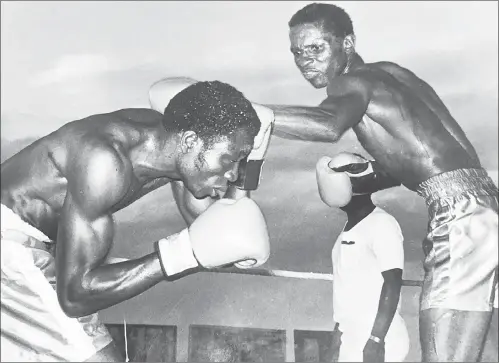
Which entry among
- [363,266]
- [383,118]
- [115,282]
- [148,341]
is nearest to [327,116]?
[383,118]

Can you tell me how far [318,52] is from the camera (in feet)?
8.86

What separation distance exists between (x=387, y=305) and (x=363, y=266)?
0.16 metres

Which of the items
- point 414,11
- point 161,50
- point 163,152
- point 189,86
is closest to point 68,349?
point 163,152

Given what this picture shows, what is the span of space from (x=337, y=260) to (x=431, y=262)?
348 mm

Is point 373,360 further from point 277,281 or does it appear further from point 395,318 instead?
point 277,281

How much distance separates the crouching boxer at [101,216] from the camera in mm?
2297

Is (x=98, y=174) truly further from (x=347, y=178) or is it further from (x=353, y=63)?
(x=353, y=63)

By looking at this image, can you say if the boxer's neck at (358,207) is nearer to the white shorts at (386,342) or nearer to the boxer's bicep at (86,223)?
the white shorts at (386,342)

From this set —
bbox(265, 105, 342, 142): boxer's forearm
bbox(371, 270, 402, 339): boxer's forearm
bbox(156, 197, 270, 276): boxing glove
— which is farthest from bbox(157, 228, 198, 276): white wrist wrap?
bbox(371, 270, 402, 339): boxer's forearm

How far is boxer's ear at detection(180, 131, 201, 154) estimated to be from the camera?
2430 millimetres

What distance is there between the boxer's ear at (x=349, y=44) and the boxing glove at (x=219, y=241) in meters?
0.71

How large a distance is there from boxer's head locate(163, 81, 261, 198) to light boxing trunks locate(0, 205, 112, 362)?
56 centimetres

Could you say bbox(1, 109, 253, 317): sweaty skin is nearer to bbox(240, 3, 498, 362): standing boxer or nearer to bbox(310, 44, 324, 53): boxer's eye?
bbox(240, 3, 498, 362): standing boxer

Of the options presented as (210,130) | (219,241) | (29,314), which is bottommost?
(29,314)
